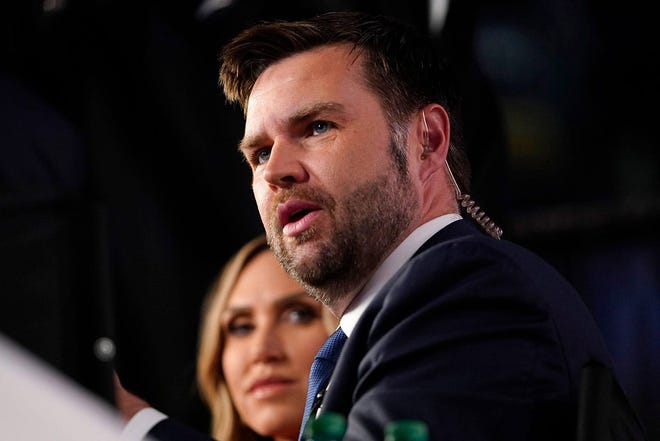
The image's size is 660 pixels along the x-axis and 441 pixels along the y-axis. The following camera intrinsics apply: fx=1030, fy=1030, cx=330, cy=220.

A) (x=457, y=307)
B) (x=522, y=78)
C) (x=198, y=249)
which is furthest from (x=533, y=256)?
(x=522, y=78)

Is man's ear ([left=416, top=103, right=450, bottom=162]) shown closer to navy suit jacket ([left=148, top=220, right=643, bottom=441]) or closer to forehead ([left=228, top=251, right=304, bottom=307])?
navy suit jacket ([left=148, top=220, right=643, bottom=441])

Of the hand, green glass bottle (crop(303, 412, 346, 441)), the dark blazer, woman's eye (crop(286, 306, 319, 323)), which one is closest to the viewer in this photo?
green glass bottle (crop(303, 412, 346, 441))

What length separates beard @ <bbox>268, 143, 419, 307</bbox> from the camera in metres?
1.15

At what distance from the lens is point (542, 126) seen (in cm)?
262

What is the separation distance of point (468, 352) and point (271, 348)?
46.9 inches

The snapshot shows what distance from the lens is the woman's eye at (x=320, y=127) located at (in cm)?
121

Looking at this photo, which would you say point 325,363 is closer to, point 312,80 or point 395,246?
point 395,246

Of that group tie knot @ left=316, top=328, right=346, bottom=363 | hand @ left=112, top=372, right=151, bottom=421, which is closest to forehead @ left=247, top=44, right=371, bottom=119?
tie knot @ left=316, top=328, right=346, bottom=363

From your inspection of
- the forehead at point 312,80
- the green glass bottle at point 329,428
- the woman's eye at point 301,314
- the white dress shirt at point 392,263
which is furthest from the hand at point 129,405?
the green glass bottle at point 329,428

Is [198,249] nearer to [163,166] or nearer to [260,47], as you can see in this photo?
[163,166]

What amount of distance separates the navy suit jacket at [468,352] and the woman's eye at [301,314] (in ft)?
3.72

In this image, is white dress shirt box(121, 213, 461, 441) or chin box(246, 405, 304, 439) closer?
white dress shirt box(121, 213, 461, 441)

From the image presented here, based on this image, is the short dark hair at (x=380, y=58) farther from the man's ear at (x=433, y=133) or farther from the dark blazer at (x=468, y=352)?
the dark blazer at (x=468, y=352)

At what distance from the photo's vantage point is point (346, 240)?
1.17m
